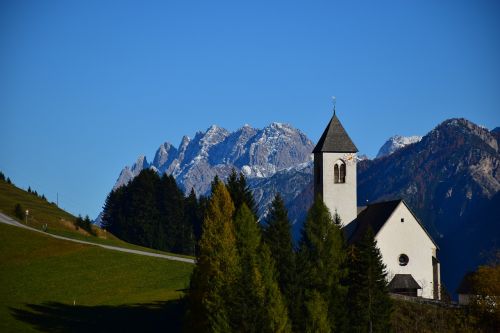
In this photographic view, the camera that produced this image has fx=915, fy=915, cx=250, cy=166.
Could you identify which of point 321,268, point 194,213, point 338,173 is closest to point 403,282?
point 338,173

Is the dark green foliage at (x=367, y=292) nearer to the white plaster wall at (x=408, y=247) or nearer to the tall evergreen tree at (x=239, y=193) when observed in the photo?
the tall evergreen tree at (x=239, y=193)

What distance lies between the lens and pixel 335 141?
8869cm

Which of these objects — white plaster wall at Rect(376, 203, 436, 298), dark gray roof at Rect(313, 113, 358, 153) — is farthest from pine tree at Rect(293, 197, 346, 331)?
dark gray roof at Rect(313, 113, 358, 153)

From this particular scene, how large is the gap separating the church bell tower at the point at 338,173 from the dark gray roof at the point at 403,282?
910cm

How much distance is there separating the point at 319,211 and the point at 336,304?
22.6 ft

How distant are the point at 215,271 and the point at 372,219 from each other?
92.8 ft

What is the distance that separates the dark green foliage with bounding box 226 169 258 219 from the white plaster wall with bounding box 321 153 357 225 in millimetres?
22450

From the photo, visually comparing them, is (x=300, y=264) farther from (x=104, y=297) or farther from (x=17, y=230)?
(x=17, y=230)

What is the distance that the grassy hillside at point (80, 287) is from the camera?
69.1m

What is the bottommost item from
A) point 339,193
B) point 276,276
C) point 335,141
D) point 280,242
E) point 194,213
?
point 276,276

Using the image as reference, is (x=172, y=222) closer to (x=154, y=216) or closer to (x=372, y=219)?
(x=154, y=216)

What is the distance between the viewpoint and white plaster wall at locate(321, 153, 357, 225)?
3435 inches

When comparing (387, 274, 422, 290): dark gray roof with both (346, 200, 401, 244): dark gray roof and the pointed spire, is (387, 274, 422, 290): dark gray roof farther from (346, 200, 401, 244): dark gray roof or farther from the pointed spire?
the pointed spire

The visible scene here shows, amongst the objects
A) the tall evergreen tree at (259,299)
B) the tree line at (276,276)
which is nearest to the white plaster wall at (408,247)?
the tree line at (276,276)
